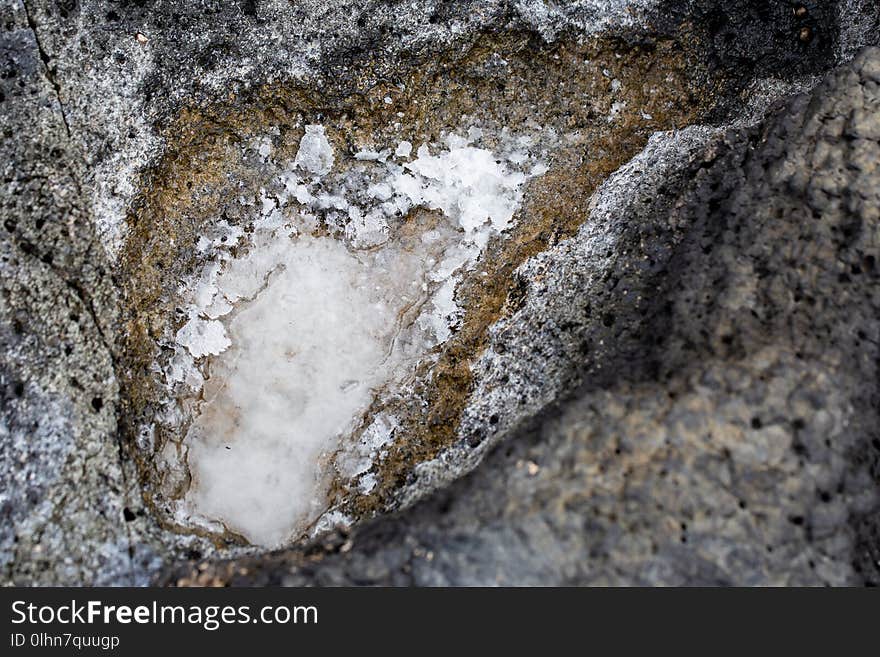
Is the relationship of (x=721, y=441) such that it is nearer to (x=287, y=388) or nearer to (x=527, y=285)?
(x=527, y=285)

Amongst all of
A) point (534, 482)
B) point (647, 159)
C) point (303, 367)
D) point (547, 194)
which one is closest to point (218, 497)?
point (303, 367)

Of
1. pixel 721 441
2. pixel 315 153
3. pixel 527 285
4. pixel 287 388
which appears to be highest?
pixel 315 153

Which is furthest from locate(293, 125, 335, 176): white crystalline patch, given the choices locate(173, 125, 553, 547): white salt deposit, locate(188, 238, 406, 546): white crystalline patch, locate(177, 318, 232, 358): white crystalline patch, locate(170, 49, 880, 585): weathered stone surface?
locate(170, 49, 880, 585): weathered stone surface

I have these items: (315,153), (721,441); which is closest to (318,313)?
(315,153)

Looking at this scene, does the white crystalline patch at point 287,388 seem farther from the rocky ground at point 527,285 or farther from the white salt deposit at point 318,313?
the rocky ground at point 527,285

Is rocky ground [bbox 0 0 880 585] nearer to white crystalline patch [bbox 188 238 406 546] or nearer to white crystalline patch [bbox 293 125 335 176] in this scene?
white crystalline patch [bbox 293 125 335 176]

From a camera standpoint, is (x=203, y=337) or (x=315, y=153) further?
(x=315, y=153)
